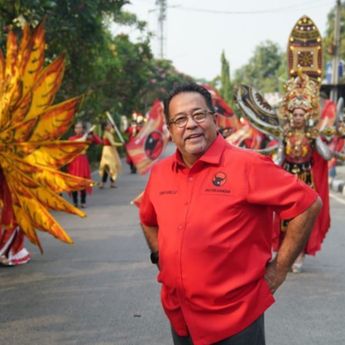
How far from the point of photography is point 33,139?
490 centimetres

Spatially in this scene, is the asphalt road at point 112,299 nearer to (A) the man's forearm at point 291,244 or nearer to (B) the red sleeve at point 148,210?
(B) the red sleeve at point 148,210

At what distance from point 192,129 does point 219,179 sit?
0.78ft

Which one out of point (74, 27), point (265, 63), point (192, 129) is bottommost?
point (265, 63)

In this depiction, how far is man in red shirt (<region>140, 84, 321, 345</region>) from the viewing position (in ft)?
8.32

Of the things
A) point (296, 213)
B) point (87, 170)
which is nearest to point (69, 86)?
point (87, 170)

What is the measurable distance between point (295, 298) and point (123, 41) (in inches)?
895

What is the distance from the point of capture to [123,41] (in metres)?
27.2

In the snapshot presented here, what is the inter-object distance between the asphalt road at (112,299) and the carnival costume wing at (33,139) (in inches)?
25.9

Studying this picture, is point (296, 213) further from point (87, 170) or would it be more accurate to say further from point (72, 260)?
point (87, 170)

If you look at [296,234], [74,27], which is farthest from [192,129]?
[74,27]

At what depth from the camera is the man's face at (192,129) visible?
266cm

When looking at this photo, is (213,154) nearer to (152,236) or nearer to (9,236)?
(152,236)

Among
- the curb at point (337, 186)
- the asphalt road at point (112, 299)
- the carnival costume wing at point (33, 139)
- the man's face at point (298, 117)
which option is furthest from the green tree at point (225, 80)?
the carnival costume wing at point (33, 139)

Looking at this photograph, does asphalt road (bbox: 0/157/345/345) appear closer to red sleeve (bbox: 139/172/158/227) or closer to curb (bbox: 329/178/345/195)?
red sleeve (bbox: 139/172/158/227)
